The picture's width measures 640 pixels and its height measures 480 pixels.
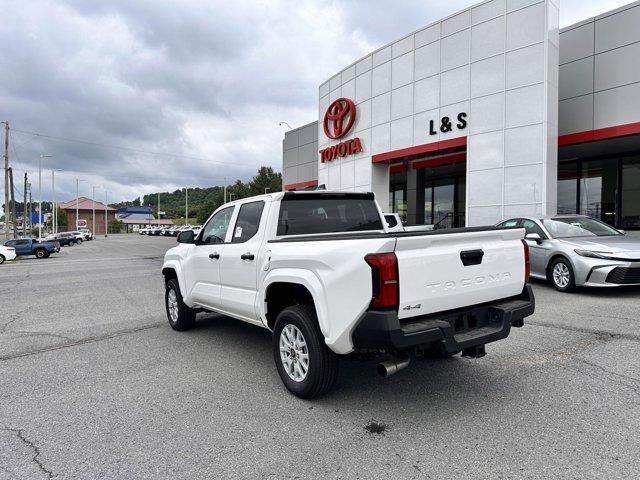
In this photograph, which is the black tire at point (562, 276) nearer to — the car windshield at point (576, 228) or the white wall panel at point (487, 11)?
the car windshield at point (576, 228)

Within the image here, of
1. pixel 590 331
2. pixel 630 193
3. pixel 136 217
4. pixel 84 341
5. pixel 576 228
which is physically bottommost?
pixel 84 341

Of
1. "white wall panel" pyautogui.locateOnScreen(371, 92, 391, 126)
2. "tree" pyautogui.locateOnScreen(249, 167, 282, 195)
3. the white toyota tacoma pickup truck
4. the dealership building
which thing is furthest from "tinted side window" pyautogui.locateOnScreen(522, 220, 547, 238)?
"tree" pyautogui.locateOnScreen(249, 167, 282, 195)

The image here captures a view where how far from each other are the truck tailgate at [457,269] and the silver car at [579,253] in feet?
16.6

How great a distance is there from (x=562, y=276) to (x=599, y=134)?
9.42 meters

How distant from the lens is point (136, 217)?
454 feet

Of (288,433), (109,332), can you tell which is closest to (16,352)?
(109,332)

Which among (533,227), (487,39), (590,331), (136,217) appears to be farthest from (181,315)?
(136,217)

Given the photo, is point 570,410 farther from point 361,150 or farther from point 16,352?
point 361,150

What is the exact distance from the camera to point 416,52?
18.6 metres

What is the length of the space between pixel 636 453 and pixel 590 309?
4769mm

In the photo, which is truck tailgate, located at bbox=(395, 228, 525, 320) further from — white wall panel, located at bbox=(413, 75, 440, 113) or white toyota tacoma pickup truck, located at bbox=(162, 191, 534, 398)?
white wall panel, located at bbox=(413, 75, 440, 113)

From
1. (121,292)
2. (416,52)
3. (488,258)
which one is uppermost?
(416,52)

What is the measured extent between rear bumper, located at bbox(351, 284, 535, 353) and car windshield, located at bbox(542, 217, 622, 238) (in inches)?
247

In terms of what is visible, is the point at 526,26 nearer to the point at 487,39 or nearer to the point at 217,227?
the point at 487,39
